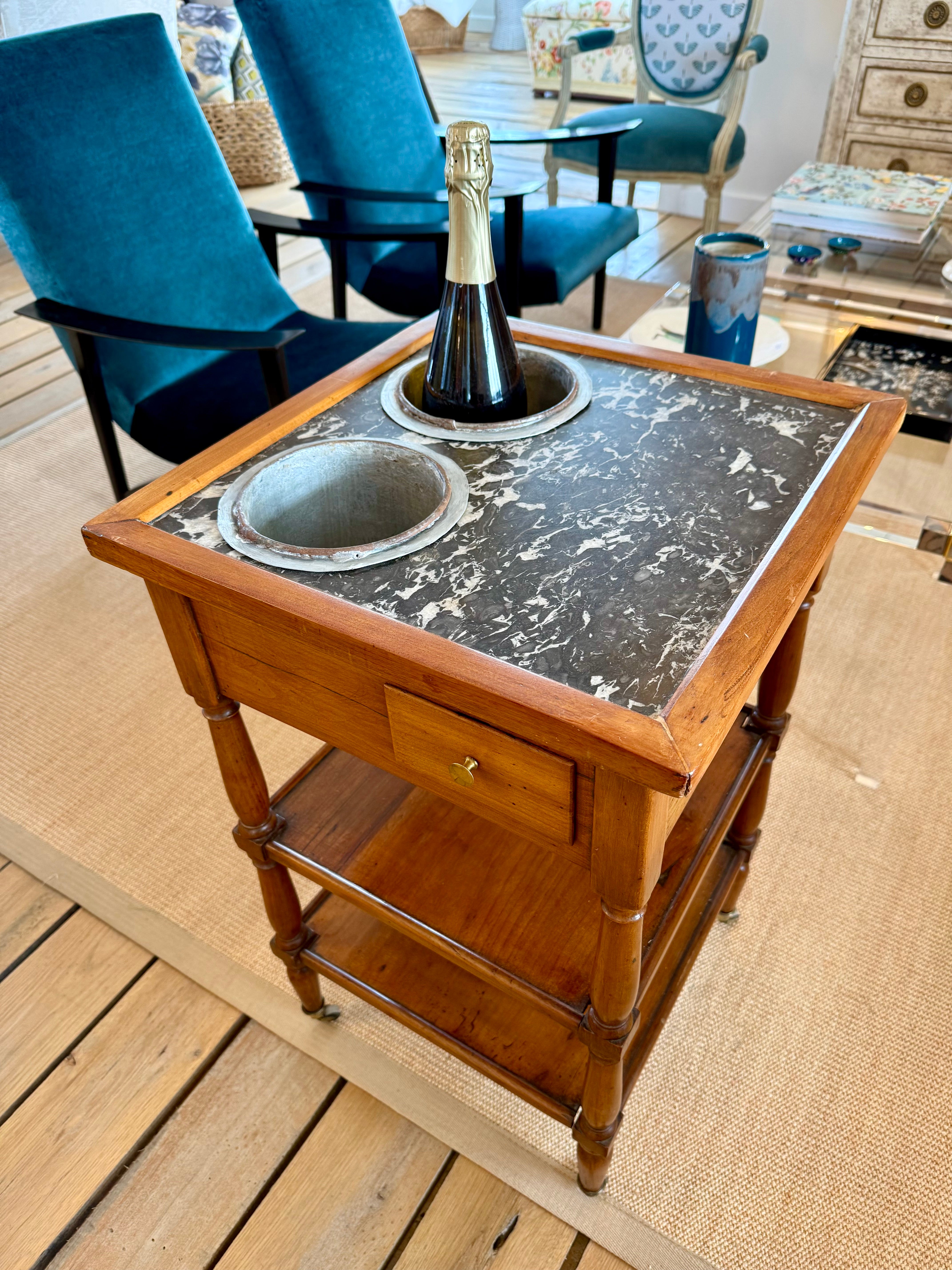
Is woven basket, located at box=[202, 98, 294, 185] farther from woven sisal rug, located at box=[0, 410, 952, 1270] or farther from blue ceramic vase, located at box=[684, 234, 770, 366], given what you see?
blue ceramic vase, located at box=[684, 234, 770, 366]

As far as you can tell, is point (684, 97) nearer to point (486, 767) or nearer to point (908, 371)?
point (908, 371)

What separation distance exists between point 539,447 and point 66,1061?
0.90 meters

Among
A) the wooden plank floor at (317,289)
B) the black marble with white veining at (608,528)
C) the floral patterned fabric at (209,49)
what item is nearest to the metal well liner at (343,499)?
the black marble with white veining at (608,528)

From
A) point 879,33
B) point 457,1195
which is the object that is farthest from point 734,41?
point 457,1195

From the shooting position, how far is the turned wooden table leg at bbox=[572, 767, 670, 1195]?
570mm

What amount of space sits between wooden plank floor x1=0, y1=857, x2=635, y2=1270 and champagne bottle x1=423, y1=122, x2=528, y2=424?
76 centimetres

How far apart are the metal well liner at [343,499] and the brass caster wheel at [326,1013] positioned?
59 centimetres

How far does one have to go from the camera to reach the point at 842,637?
1599 mm

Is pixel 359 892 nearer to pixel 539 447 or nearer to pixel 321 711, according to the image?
pixel 321 711

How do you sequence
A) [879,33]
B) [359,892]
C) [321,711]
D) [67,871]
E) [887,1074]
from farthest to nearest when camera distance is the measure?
[879,33], [67,871], [887,1074], [359,892], [321,711]

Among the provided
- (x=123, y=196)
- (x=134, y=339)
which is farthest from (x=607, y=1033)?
(x=123, y=196)

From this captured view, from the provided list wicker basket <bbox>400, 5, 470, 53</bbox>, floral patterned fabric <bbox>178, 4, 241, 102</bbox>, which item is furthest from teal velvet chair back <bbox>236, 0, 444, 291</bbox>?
wicker basket <bbox>400, 5, 470, 53</bbox>

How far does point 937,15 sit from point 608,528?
2630mm

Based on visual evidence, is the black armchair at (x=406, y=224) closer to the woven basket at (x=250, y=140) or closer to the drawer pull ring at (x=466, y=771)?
the drawer pull ring at (x=466, y=771)
